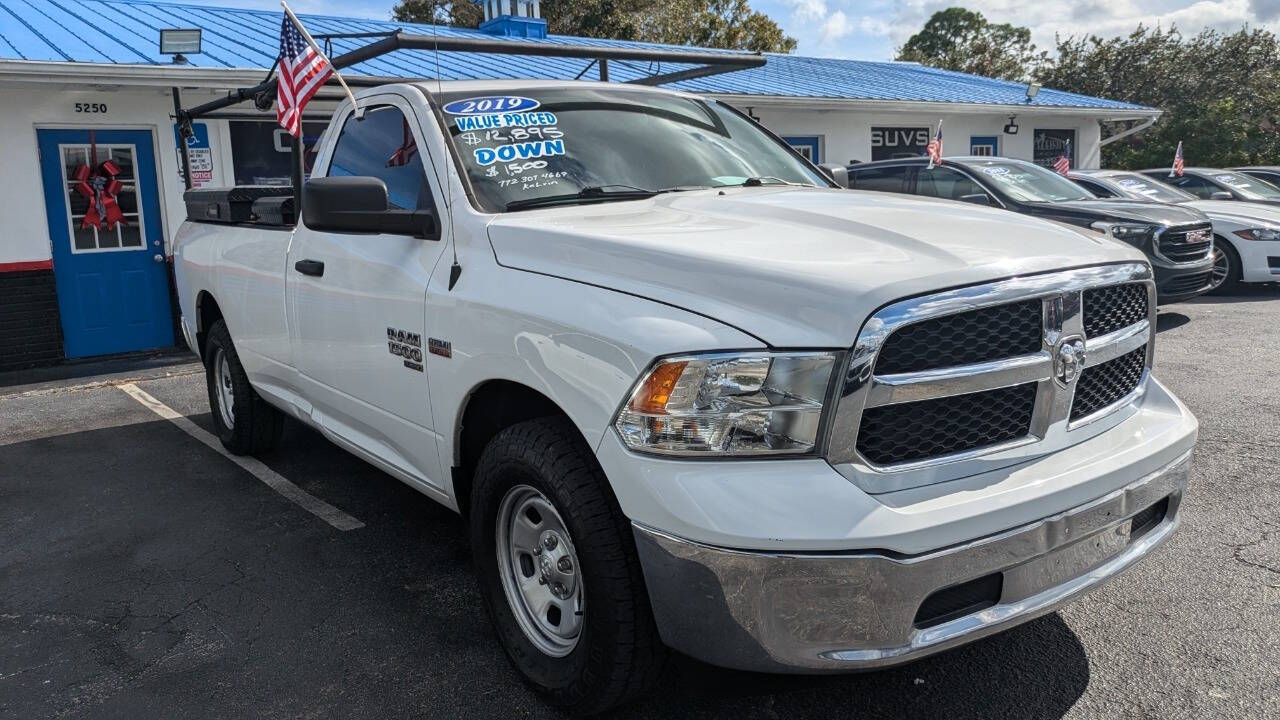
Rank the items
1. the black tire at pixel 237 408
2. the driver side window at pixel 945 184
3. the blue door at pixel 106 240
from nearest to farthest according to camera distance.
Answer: the black tire at pixel 237 408 < the blue door at pixel 106 240 < the driver side window at pixel 945 184

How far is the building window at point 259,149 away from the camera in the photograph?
11.0 metres

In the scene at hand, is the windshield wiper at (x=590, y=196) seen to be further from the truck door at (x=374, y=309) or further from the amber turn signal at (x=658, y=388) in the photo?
the amber turn signal at (x=658, y=388)

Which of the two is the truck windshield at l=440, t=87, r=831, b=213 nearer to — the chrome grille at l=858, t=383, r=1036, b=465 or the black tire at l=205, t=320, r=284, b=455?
the chrome grille at l=858, t=383, r=1036, b=465

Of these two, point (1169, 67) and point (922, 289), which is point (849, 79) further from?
point (1169, 67)

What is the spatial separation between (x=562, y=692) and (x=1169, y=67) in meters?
40.0

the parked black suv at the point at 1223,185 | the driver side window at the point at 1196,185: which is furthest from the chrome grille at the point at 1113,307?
the driver side window at the point at 1196,185

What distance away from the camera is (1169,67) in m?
35.7

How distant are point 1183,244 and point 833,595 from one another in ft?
29.1

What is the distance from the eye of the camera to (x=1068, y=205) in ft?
32.4

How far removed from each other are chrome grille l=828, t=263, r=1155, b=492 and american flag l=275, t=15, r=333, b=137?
3.94 meters

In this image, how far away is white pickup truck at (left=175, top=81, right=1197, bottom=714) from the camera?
7.41 feet

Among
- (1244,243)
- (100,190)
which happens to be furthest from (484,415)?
(1244,243)

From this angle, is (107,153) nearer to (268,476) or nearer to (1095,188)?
(268,476)

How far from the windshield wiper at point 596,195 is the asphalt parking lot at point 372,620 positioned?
1.53 metres
